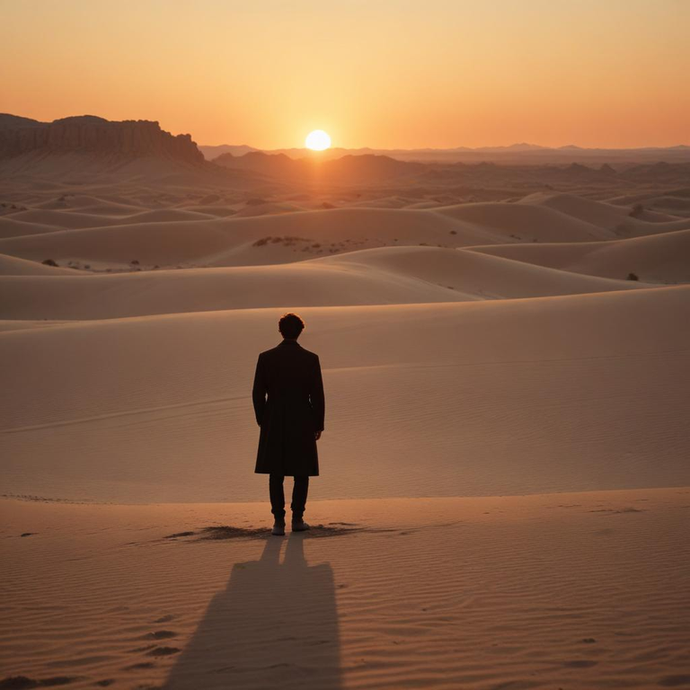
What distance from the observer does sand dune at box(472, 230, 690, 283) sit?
4778 cm

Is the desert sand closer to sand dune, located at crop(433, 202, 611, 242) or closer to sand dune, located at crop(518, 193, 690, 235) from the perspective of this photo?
sand dune, located at crop(433, 202, 611, 242)

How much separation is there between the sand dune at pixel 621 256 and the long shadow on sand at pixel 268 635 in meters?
44.0

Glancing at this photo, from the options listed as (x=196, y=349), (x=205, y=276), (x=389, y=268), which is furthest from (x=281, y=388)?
(x=389, y=268)

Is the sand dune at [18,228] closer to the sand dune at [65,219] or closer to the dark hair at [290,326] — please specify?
the sand dune at [65,219]

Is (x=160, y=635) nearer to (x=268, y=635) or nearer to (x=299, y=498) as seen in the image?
(x=268, y=635)

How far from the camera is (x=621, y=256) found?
166ft

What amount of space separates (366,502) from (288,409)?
215 centimetres

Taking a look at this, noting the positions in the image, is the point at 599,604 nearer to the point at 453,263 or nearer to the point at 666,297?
the point at 666,297

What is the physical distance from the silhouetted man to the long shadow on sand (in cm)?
91

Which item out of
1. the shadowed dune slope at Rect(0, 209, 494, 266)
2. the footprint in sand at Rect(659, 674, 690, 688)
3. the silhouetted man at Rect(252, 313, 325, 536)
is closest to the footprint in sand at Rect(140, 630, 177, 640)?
the silhouetted man at Rect(252, 313, 325, 536)

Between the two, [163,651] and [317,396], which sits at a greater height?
[317,396]

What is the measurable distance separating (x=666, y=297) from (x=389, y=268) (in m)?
20.8

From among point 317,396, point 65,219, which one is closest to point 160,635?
point 317,396

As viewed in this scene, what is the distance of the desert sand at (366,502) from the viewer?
14.2ft
